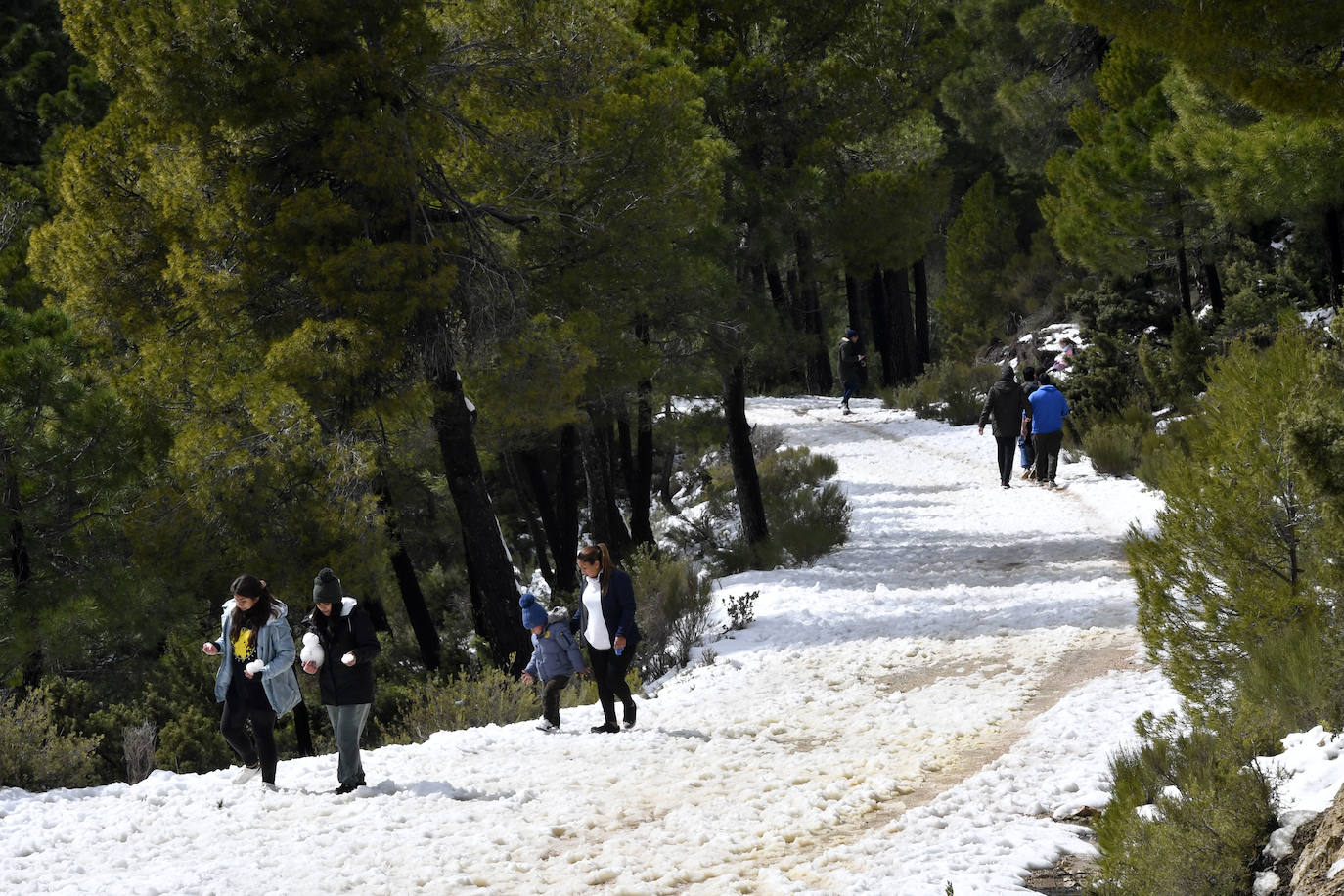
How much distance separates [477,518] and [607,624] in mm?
3748

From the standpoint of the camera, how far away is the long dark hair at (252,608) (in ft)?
26.3

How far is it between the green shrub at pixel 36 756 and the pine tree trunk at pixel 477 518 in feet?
13.5

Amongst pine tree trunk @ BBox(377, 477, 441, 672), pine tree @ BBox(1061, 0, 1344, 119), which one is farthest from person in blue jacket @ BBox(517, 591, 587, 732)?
pine tree trunk @ BBox(377, 477, 441, 672)

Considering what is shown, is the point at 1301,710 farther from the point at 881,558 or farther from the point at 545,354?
the point at 881,558

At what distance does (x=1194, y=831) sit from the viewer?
4.70m

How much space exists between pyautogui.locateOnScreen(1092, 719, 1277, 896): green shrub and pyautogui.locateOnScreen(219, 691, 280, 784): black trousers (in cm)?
551

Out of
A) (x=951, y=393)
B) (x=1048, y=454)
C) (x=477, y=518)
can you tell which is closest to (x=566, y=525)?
(x=477, y=518)

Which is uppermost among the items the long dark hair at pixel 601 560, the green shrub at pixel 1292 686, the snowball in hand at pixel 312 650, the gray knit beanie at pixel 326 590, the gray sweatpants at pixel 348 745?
the gray knit beanie at pixel 326 590

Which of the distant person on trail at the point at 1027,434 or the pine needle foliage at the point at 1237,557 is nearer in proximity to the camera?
the pine needle foliage at the point at 1237,557

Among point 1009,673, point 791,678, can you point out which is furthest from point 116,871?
point 1009,673

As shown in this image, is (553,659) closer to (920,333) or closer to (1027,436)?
(1027,436)

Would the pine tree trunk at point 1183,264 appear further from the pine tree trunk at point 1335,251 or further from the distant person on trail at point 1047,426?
the distant person on trail at point 1047,426

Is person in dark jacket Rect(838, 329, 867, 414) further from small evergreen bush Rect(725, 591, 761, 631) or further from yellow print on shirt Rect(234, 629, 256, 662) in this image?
yellow print on shirt Rect(234, 629, 256, 662)

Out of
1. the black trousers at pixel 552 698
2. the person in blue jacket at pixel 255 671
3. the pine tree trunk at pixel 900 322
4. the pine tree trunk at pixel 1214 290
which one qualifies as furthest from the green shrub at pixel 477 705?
the pine tree trunk at pixel 900 322
